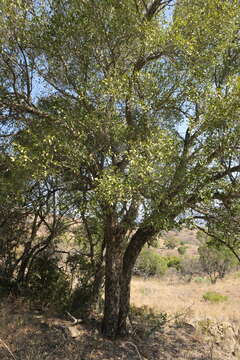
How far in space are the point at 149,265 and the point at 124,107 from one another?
2757 centimetres

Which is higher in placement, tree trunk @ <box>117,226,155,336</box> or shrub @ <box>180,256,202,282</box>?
shrub @ <box>180,256,202,282</box>

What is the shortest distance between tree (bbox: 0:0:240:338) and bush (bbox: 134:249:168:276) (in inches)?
955

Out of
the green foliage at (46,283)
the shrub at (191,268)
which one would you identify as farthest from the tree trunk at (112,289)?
the shrub at (191,268)

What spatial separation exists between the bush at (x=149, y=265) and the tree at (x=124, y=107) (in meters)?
24.3

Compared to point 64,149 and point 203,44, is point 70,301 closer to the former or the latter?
point 64,149

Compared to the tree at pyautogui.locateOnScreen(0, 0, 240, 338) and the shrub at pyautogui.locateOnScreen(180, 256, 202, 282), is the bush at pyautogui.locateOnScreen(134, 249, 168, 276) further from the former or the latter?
the tree at pyautogui.locateOnScreen(0, 0, 240, 338)

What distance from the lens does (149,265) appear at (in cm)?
3253

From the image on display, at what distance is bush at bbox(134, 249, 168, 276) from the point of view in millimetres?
31620

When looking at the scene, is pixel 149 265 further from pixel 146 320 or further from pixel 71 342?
pixel 71 342

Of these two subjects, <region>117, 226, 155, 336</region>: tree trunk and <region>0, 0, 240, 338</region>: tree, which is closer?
<region>0, 0, 240, 338</region>: tree

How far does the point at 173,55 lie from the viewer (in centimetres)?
728

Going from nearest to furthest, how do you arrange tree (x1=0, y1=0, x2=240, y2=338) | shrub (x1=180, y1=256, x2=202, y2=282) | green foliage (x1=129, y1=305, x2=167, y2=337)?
tree (x1=0, y1=0, x2=240, y2=338), green foliage (x1=129, y1=305, x2=167, y2=337), shrub (x1=180, y1=256, x2=202, y2=282)

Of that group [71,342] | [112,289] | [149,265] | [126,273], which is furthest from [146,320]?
[149,265]

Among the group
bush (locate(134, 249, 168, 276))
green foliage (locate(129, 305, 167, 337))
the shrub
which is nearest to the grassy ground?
green foliage (locate(129, 305, 167, 337))
